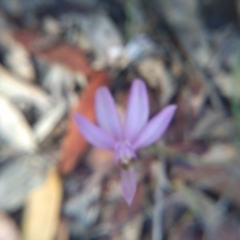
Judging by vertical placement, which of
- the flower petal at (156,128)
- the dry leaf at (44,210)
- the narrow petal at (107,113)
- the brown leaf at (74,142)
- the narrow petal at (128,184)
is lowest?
the dry leaf at (44,210)

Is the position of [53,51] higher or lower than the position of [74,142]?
higher

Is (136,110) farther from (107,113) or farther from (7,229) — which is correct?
(7,229)

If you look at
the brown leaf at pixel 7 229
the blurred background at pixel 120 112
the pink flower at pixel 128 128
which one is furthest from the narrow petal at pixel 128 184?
the brown leaf at pixel 7 229

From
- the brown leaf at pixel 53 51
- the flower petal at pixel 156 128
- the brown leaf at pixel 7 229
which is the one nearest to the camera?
the flower petal at pixel 156 128

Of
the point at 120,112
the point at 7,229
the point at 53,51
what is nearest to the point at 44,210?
the point at 7,229

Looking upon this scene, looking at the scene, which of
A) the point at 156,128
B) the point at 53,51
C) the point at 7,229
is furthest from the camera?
the point at 53,51

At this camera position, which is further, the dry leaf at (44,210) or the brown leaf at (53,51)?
the brown leaf at (53,51)

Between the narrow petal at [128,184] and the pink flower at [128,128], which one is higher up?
the pink flower at [128,128]

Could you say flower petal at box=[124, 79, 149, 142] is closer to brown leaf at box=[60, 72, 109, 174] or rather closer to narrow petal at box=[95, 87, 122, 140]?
narrow petal at box=[95, 87, 122, 140]

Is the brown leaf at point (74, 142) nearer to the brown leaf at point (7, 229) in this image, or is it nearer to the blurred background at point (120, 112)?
the blurred background at point (120, 112)
